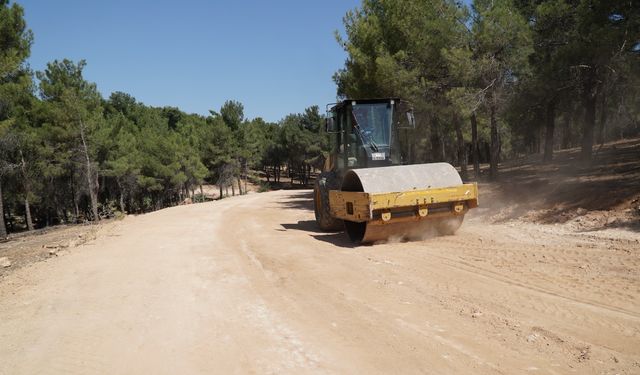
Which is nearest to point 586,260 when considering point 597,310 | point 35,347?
point 597,310

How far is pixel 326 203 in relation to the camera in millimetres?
11156

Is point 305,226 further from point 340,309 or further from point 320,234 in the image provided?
point 340,309

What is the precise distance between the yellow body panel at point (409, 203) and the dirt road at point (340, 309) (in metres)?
0.62

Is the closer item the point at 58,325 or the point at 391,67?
the point at 58,325

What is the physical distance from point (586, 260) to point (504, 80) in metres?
10.4

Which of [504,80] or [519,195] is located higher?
[504,80]

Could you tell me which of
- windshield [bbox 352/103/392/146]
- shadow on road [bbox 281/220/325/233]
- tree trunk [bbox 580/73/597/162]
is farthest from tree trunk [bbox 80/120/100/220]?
tree trunk [bbox 580/73/597/162]

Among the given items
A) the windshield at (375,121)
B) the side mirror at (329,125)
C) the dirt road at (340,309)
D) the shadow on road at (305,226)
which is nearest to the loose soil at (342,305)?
the dirt road at (340,309)

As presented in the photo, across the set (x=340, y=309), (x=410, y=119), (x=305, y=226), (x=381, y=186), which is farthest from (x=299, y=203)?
(x=340, y=309)

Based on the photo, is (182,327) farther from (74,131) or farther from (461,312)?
(74,131)

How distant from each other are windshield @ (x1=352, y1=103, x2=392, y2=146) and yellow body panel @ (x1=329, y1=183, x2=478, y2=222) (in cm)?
204

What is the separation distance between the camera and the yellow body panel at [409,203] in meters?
8.31

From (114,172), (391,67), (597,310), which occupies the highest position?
(391,67)

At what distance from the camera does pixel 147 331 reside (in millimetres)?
4770
